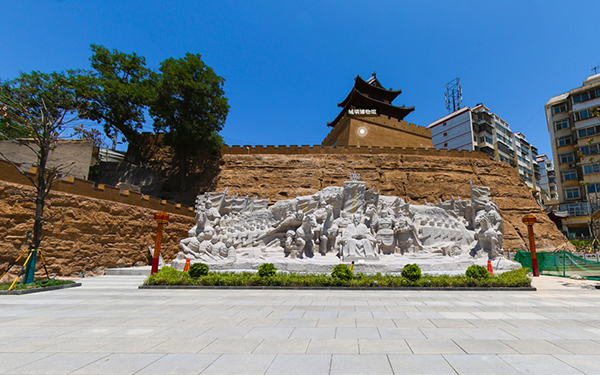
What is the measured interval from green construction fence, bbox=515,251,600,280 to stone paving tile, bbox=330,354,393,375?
12.6 m

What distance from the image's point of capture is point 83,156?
21.0 m

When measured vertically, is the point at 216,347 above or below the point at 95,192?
below

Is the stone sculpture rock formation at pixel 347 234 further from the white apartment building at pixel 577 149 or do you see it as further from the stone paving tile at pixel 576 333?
the white apartment building at pixel 577 149

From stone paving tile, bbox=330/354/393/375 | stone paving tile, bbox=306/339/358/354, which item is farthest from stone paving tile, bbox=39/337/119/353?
stone paving tile, bbox=330/354/393/375

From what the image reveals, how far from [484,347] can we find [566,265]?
12.4 meters

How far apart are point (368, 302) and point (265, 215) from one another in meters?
8.51

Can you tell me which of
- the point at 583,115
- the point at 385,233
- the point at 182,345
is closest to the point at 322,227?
the point at 385,233

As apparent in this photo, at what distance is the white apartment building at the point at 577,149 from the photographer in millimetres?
32500

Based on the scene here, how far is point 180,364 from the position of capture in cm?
310

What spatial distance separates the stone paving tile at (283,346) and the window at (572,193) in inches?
1772

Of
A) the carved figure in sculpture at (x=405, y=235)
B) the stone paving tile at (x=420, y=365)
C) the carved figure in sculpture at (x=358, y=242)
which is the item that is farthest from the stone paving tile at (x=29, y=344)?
the carved figure in sculpture at (x=405, y=235)

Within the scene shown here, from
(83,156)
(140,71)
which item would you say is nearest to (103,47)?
(140,71)

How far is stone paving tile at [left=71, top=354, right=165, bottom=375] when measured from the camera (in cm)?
289

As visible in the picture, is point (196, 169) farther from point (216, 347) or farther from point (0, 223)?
point (216, 347)
